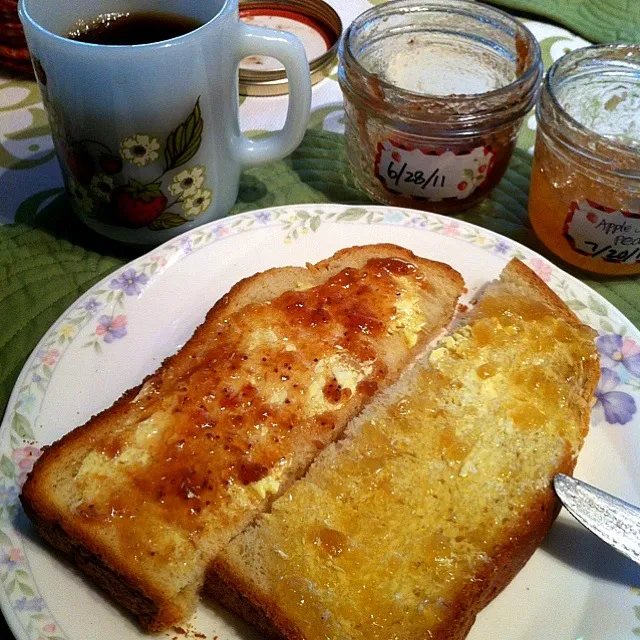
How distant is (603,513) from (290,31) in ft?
7.36

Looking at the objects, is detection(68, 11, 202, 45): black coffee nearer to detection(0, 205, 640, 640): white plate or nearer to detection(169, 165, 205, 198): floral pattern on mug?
detection(169, 165, 205, 198): floral pattern on mug

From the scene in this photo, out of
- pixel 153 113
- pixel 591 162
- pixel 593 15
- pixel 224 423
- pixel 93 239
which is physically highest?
pixel 153 113

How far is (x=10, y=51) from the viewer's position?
2.54 metres

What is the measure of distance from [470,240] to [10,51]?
6.43 ft

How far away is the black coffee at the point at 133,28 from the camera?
1.82 m

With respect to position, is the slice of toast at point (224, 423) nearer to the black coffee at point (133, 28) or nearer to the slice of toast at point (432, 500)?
the slice of toast at point (432, 500)

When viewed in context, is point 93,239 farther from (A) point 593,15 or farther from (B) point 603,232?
(A) point 593,15

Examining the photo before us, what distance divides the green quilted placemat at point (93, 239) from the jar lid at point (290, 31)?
0.95ft

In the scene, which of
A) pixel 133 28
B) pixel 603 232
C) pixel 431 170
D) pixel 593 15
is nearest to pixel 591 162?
pixel 603 232

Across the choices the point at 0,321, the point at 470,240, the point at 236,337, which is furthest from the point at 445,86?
the point at 0,321

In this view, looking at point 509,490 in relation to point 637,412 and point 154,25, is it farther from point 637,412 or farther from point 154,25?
point 154,25

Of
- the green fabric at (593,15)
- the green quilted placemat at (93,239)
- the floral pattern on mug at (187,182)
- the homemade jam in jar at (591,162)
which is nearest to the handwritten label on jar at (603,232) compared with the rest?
the homemade jam in jar at (591,162)

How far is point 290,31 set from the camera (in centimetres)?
272

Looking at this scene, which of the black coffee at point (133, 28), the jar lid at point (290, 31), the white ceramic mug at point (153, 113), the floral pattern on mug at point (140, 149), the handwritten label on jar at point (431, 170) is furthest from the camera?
the jar lid at point (290, 31)
